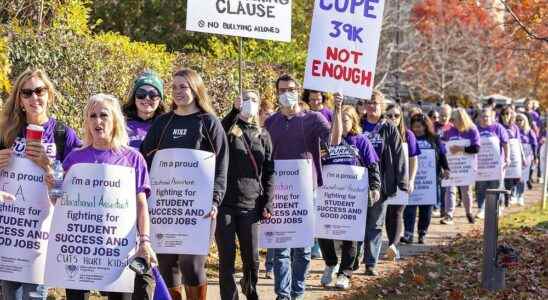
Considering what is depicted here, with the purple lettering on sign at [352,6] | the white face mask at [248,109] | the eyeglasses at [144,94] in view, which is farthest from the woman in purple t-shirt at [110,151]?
the purple lettering on sign at [352,6]

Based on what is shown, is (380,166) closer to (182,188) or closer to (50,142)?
(182,188)

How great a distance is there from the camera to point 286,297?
10.2 metres

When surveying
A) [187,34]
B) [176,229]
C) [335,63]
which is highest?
[187,34]

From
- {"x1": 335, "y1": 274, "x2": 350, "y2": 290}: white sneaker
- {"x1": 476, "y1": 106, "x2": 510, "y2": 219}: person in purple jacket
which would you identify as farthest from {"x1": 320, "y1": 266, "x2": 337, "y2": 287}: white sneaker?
{"x1": 476, "y1": 106, "x2": 510, "y2": 219}: person in purple jacket

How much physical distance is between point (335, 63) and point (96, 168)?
4.08 m

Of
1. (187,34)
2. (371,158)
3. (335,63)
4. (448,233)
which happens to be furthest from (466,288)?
(187,34)

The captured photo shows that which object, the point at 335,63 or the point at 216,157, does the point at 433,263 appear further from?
the point at 216,157

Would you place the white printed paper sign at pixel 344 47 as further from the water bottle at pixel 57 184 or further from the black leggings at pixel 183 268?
the water bottle at pixel 57 184

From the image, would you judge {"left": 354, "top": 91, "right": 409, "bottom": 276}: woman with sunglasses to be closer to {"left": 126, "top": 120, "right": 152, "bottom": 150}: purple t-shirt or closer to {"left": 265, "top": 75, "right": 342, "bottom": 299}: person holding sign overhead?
{"left": 265, "top": 75, "right": 342, "bottom": 299}: person holding sign overhead

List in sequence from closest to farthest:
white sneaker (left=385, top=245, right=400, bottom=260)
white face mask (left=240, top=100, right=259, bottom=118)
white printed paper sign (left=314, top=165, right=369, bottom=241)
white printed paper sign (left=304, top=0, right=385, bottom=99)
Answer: white face mask (left=240, top=100, right=259, bottom=118), white printed paper sign (left=304, top=0, right=385, bottom=99), white printed paper sign (left=314, top=165, right=369, bottom=241), white sneaker (left=385, top=245, right=400, bottom=260)

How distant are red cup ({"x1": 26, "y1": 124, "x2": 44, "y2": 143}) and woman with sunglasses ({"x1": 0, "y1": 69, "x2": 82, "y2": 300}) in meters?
0.03

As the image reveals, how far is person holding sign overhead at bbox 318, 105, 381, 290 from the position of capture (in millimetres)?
11539

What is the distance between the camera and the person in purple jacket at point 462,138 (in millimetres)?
17969

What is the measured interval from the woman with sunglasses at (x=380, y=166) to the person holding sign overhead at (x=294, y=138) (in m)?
2.11
